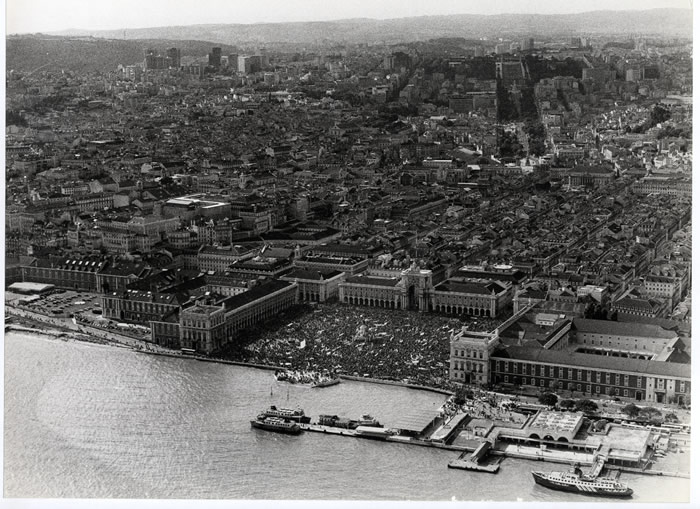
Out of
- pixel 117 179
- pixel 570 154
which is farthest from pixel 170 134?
pixel 570 154

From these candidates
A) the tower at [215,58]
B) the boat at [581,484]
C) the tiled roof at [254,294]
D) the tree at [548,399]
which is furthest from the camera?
the tower at [215,58]

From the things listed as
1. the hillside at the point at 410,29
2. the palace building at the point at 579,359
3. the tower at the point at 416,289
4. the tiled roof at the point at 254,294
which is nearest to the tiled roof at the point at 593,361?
the palace building at the point at 579,359

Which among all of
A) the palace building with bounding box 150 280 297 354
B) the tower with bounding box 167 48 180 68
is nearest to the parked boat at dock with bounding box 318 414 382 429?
the palace building with bounding box 150 280 297 354

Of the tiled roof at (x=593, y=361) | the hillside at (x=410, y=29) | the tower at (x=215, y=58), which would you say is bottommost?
the tiled roof at (x=593, y=361)

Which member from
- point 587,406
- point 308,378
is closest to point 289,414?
point 308,378

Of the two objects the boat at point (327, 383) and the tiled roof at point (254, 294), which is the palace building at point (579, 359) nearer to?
the boat at point (327, 383)

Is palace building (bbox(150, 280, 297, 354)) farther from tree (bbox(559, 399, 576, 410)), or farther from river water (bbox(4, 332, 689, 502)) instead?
tree (bbox(559, 399, 576, 410))
